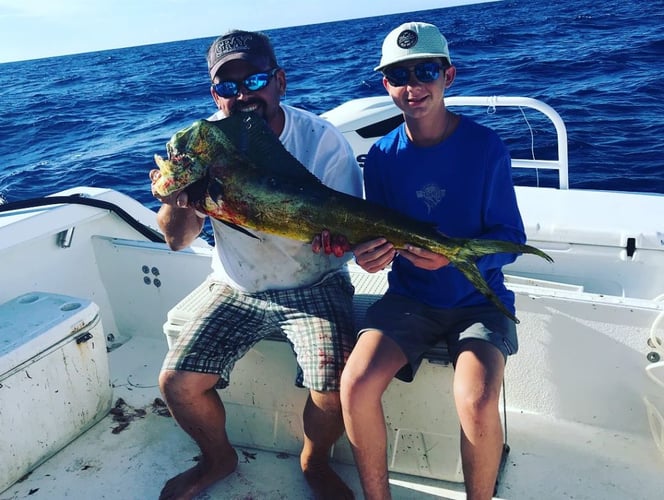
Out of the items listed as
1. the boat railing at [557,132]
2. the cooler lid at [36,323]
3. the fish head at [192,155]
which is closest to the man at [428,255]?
the fish head at [192,155]

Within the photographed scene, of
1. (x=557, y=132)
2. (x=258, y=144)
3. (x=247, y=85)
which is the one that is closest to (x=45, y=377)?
(x=258, y=144)

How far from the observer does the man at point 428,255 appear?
6.84 ft

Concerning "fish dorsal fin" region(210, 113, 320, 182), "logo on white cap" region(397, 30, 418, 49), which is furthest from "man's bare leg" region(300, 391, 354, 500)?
"logo on white cap" region(397, 30, 418, 49)

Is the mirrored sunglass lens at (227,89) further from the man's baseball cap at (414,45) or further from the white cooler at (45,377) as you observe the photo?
the white cooler at (45,377)

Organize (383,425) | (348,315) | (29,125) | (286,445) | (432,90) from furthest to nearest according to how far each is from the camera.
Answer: (29,125) < (286,445) < (348,315) < (432,90) < (383,425)

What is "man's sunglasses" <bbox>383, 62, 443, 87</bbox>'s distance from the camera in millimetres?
2264

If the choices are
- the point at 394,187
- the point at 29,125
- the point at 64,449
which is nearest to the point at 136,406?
the point at 64,449

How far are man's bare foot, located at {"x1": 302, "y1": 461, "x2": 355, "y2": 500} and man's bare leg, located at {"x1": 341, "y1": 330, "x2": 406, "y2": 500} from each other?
0.25 metres

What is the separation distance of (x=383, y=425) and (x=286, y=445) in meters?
0.73

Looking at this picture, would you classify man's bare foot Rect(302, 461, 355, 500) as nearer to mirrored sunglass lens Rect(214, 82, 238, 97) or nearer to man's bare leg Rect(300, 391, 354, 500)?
man's bare leg Rect(300, 391, 354, 500)

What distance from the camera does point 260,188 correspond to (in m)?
2.16

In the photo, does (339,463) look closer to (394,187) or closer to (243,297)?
(243,297)

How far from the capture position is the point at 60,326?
2.63 m

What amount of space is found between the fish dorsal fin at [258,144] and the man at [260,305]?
0.91 ft
